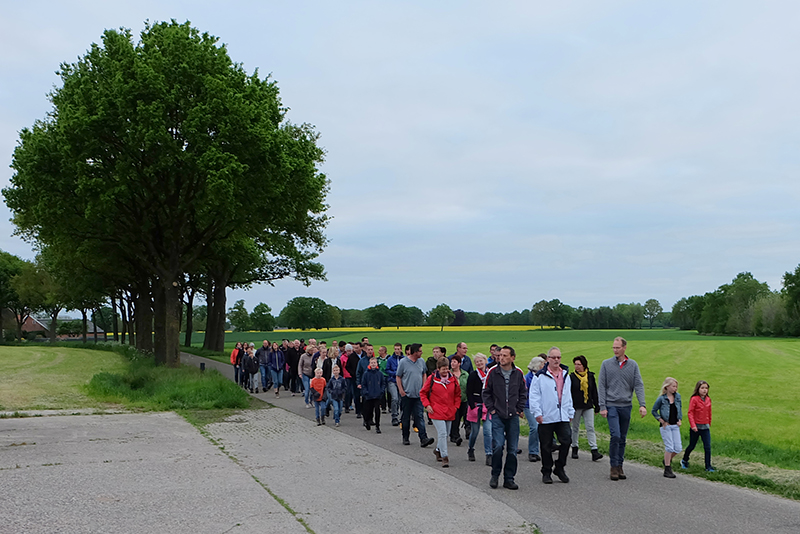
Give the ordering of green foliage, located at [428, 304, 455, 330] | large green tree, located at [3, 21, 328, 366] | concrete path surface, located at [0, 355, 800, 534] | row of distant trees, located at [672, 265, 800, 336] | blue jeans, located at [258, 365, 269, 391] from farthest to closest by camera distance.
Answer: green foliage, located at [428, 304, 455, 330]
row of distant trees, located at [672, 265, 800, 336]
blue jeans, located at [258, 365, 269, 391]
large green tree, located at [3, 21, 328, 366]
concrete path surface, located at [0, 355, 800, 534]

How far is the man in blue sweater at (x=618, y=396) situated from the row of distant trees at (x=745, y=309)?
Result: 102m

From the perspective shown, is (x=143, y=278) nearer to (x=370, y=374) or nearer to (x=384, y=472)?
(x=370, y=374)

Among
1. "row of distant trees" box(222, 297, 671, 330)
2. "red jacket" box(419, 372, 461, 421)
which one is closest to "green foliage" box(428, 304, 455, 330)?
"row of distant trees" box(222, 297, 671, 330)

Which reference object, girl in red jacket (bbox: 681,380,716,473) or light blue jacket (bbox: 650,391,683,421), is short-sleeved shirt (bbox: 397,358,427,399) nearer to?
light blue jacket (bbox: 650,391,683,421)

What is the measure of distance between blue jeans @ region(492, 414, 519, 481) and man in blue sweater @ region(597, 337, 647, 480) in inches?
58.2

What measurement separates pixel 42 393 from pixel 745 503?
20239mm

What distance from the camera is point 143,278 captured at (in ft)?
108

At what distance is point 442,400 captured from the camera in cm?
1060

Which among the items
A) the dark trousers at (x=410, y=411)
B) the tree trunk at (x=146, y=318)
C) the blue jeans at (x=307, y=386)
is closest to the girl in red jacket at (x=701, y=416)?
the dark trousers at (x=410, y=411)

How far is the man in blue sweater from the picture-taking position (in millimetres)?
9414

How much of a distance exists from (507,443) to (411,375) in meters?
4.20

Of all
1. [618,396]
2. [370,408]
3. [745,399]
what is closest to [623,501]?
[618,396]

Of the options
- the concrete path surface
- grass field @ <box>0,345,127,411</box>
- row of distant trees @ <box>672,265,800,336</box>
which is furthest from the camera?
row of distant trees @ <box>672,265,800,336</box>

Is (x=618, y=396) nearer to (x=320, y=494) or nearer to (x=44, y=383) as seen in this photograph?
(x=320, y=494)
